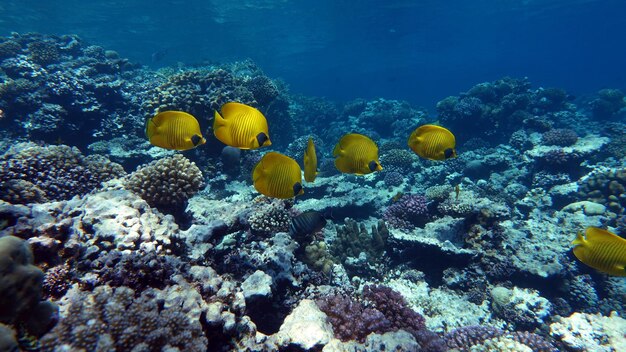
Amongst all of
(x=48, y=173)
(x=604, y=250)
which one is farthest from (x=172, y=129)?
(x=604, y=250)

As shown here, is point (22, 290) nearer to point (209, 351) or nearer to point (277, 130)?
point (209, 351)

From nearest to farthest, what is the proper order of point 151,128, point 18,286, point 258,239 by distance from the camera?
point 18,286, point 151,128, point 258,239

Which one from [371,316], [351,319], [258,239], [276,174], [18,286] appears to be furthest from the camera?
[258,239]

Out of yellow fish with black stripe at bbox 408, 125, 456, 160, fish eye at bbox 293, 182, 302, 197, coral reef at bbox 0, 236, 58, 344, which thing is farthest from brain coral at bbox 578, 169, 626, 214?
coral reef at bbox 0, 236, 58, 344

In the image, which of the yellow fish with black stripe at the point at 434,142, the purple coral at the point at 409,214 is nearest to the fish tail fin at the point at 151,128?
the yellow fish with black stripe at the point at 434,142

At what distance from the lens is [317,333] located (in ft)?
11.8

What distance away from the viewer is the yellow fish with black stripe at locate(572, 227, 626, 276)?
3344 mm

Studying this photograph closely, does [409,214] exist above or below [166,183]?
below

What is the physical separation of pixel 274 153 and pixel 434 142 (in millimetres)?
2387

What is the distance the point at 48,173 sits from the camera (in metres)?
5.71

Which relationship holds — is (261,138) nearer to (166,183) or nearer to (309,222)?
(309,222)

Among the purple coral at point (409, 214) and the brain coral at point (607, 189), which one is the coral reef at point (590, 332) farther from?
the brain coral at point (607, 189)

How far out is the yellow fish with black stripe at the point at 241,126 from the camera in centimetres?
310

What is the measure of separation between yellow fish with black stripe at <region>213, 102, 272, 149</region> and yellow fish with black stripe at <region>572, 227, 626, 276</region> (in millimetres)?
3810
